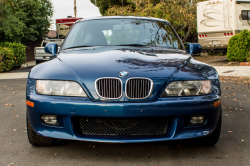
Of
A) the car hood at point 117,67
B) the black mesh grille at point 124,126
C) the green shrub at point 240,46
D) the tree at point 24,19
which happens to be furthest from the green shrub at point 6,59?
the black mesh grille at point 124,126

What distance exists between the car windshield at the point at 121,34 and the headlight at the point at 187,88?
127 centimetres

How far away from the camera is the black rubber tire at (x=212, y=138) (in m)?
3.60

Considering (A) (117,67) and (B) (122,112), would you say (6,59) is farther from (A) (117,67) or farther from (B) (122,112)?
(B) (122,112)

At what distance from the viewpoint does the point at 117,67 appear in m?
3.33

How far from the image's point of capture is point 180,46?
15.3 feet

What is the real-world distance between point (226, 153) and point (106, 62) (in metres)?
1.61

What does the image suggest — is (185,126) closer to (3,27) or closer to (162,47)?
(162,47)

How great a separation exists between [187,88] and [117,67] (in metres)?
0.73

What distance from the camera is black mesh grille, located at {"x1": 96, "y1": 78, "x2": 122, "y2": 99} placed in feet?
10.3

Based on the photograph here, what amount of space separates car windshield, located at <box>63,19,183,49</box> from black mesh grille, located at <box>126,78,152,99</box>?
1309 mm

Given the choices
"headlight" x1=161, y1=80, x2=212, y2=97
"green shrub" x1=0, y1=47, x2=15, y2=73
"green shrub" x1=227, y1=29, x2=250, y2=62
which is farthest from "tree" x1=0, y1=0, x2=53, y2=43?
"headlight" x1=161, y1=80, x2=212, y2=97

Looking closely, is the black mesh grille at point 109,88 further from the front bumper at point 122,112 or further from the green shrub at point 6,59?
the green shrub at point 6,59

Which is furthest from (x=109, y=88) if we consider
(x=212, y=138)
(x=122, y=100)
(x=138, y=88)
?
(x=212, y=138)

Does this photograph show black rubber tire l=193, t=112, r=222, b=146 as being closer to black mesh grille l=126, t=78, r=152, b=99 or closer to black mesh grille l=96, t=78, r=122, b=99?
black mesh grille l=126, t=78, r=152, b=99
